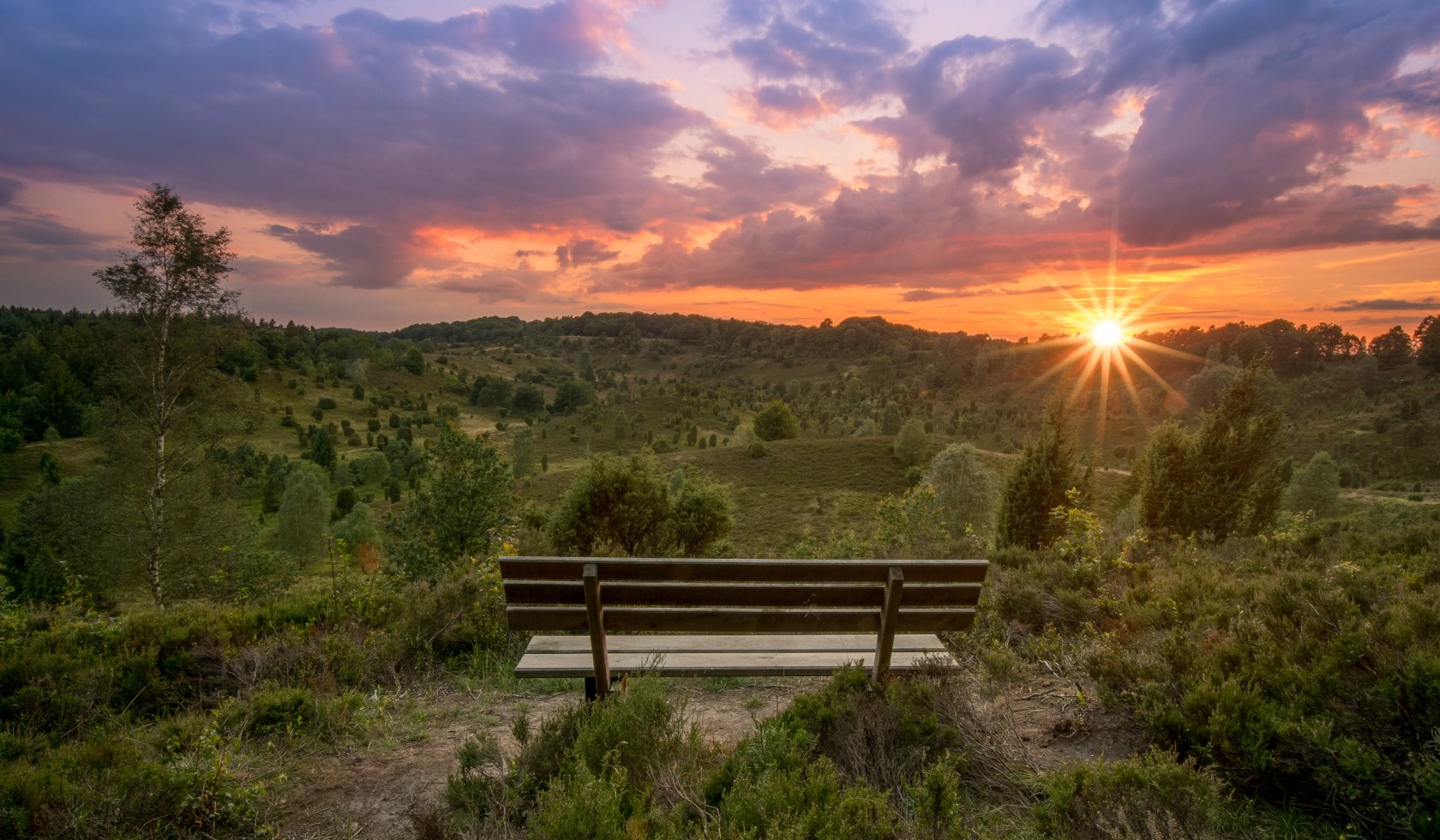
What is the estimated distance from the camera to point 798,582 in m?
3.81

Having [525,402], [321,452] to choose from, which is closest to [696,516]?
[321,452]

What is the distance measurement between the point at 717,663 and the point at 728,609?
1.69ft

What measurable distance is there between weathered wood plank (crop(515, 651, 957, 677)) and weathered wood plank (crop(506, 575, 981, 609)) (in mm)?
507

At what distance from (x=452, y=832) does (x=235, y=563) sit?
30266 mm

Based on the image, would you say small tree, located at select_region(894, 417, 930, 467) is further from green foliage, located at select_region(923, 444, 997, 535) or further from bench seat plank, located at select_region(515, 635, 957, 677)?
bench seat plank, located at select_region(515, 635, 957, 677)

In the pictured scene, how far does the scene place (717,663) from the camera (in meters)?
4.12

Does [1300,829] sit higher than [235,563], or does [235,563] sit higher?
[1300,829]

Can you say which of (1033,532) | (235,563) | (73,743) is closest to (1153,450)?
(1033,532)

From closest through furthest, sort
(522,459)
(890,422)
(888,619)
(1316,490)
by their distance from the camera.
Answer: (888,619), (1316,490), (522,459), (890,422)

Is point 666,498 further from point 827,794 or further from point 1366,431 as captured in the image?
point 1366,431

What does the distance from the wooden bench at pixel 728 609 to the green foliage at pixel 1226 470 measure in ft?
58.4

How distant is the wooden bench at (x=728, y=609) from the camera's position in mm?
3766

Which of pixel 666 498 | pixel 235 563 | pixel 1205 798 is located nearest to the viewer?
pixel 1205 798

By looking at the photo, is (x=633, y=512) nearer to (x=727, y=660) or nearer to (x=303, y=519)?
(x=727, y=660)
